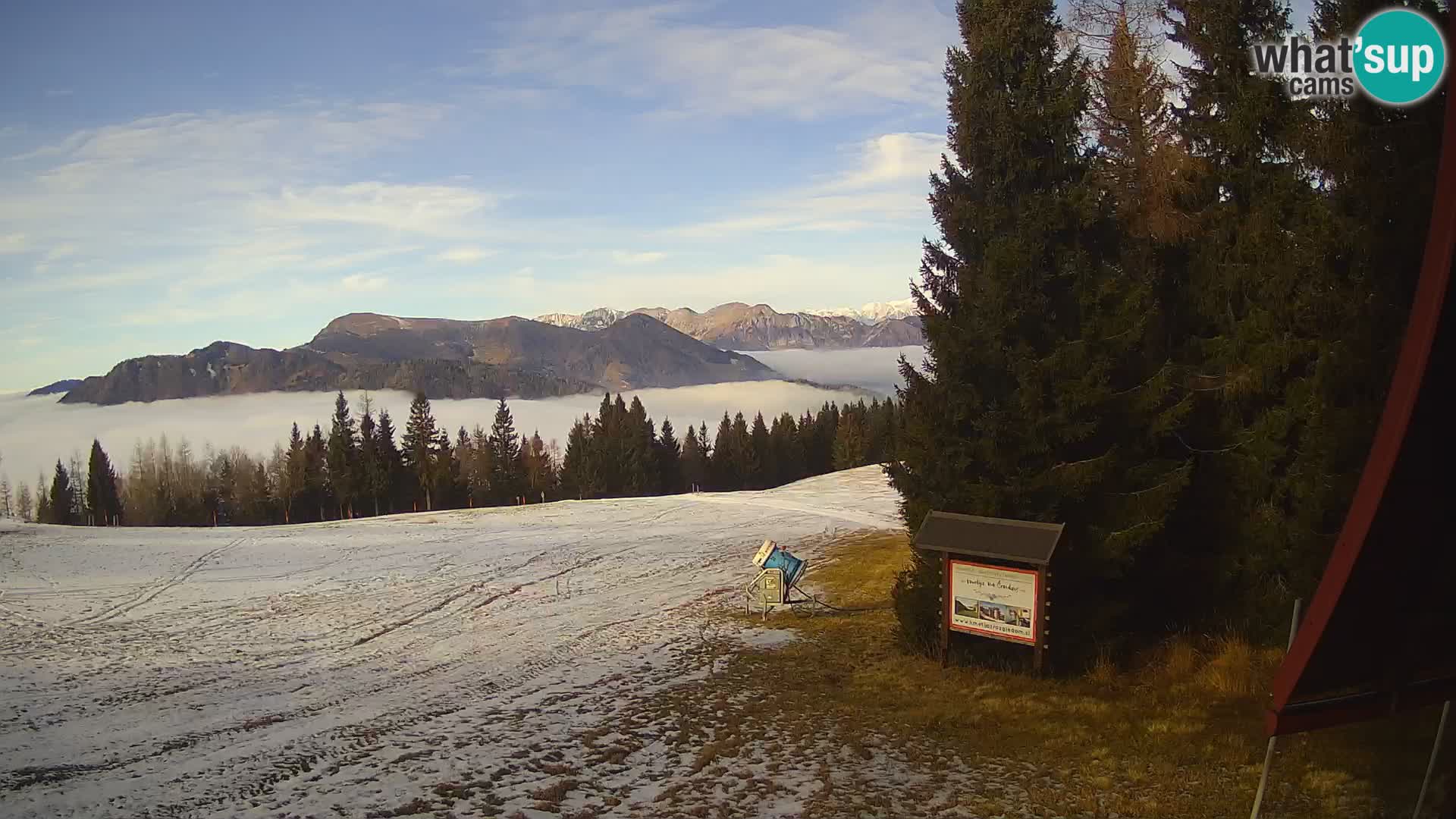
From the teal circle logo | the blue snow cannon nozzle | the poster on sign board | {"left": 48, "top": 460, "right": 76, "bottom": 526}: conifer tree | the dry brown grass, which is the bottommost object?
{"left": 48, "top": 460, "right": 76, "bottom": 526}: conifer tree

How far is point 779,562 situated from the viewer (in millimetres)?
24672

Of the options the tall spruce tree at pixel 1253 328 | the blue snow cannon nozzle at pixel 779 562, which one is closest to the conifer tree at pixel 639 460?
the blue snow cannon nozzle at pixel 779 562

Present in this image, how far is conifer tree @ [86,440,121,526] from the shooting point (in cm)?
A: 10112

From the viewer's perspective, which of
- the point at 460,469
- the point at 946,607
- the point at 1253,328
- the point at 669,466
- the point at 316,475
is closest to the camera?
the point at 1253,328

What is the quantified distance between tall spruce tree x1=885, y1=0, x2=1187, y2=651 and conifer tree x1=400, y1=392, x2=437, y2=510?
79.9 metres

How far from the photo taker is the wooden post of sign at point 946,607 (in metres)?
16.5

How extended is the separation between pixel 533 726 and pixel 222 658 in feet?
34.3

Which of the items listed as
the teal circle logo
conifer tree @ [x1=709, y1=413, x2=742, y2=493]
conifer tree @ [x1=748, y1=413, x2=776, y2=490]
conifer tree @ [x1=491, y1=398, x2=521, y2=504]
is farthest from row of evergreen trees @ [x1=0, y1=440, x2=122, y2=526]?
the teal circle logo

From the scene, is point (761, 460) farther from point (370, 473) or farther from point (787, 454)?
point (370, 473)

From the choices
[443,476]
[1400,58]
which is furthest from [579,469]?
[1400,58]

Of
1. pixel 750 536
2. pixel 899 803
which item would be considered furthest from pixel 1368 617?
pixel 750 536

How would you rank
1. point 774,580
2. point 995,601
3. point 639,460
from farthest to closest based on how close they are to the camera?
point 639,460
point 774,580
point 995,601

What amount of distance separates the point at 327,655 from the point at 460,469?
285 feet

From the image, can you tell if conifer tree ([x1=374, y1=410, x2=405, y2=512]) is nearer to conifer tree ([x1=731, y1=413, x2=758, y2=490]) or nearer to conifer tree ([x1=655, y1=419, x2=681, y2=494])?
conifer tree ([x1=655, y1=419, x2=681, y2=494])
